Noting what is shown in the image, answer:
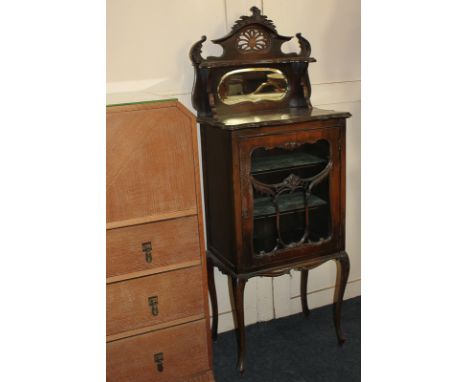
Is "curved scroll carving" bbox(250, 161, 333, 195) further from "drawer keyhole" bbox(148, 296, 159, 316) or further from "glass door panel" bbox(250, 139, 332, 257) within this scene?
"drawer keyhole" bbox(148, 296, 159, 316)

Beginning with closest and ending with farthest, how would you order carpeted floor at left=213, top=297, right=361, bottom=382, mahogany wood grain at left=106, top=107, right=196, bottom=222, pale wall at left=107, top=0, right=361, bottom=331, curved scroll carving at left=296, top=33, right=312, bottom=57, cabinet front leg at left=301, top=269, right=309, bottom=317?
mahogany wood grain at left=106, top=107, right=196, bottom=222 < pale wall at left=107, top=0, right=361, bottom=331 < carpeted floor at left=213, top=297, right=361, bottom=382 < curved scroll carving at left=296, top=33, right=312, bottom=57 < cabinet front leg at left=301, top=269, right=309, bottom=317

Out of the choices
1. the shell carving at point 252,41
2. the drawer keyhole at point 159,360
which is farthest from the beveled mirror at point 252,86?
the drawer keyhole at point 159,360

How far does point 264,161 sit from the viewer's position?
2414 millimetres

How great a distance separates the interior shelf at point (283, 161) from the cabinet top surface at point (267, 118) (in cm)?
21

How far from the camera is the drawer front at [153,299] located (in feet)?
6.81

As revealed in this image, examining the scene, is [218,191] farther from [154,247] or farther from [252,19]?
[252,19]

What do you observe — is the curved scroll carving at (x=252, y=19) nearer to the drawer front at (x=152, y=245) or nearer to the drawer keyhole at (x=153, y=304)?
the drawer front at (x=152, y=245)

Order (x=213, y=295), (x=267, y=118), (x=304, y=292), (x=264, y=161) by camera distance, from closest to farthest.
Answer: (x=267, y=118)
(x=264, y=161)
(x=213, y=295)
(x=304, y=292)

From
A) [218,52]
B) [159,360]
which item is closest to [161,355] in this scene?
[159,360]

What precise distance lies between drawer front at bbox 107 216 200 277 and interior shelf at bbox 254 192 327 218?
37 cm

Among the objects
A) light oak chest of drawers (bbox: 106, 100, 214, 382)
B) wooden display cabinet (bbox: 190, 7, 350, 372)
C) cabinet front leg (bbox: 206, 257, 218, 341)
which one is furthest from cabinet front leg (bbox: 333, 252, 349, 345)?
light oak chest of drawers (bbox: 106, 100, 214, 382)

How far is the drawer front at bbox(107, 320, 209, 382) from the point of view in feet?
6.94

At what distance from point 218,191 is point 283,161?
355 millimetres
